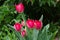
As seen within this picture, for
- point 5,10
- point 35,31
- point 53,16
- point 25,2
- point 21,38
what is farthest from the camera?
point 53,16

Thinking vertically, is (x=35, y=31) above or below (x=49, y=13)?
above

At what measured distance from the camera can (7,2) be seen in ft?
14.6

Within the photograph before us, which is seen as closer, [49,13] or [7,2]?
[7,2]

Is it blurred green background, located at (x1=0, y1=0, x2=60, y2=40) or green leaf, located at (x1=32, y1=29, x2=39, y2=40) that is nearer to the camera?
green leaf, located at (x1=32, y1=29, x2=39, y2=40)

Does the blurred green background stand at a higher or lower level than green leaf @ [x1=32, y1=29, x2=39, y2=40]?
lower

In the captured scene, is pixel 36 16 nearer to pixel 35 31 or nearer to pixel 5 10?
pixel 5 10

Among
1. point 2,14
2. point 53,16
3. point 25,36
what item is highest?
point 25,36

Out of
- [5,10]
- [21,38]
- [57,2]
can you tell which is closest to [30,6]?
[57,2]

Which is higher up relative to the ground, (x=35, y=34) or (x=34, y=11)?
(x=35, y=34)

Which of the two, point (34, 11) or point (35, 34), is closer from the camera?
point (35, 34)

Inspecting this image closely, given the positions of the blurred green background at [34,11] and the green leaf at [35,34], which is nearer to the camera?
the green leaf at [35,34]

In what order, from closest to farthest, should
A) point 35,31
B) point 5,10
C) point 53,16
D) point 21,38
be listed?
point 35,31 < point 21,38 < point 5,10 < point 53,16

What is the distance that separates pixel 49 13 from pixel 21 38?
2524mm

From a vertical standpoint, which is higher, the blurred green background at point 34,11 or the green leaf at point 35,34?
the green leaf at point 35,34
